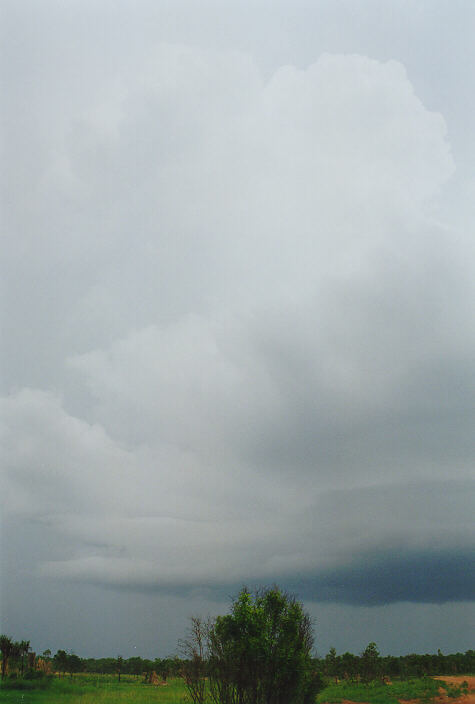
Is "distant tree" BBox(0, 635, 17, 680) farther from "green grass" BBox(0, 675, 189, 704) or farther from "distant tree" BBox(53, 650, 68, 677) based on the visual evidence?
"distant tree" BBox(53, 650, 68, 677)

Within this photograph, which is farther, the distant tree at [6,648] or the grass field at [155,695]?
the distant tree at [6,648]

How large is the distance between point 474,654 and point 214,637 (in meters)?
93.2

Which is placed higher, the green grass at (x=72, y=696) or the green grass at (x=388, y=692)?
the green grass at (x=72, y=696)

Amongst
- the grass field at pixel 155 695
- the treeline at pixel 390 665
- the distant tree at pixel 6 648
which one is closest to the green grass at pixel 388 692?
the grass field at pixel 155 695

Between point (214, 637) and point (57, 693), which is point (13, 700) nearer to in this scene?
point (57, 693)

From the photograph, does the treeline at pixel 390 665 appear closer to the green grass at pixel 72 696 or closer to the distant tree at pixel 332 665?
the distant tree at pixel 332 665

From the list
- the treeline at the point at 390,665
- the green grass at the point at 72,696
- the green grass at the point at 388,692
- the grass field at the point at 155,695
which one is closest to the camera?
the green grass at the point at 72,696

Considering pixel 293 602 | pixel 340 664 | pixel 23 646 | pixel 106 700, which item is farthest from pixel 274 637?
pixel 340 664

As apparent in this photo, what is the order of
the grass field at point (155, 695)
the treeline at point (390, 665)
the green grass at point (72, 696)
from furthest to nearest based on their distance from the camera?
the treeline at point (390, 665) < the grass field at point (155, 695) < the green grass at point (72, 696)

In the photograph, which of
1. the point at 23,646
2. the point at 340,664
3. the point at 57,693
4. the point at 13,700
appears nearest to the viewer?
the point at 13,700

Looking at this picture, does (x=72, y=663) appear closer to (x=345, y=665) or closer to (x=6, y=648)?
(x=6, y=648)

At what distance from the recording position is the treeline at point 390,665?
7962 cm

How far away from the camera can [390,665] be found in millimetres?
89125

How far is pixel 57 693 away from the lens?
2306 inches
